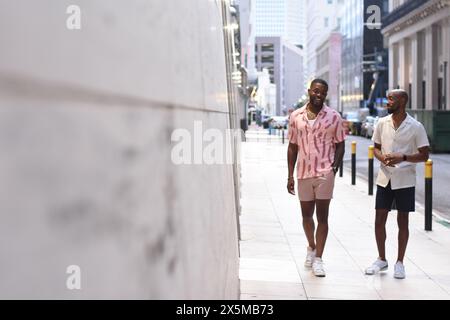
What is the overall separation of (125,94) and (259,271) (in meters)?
5.88

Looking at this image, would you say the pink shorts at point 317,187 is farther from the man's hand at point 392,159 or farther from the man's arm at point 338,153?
the man's hand at point 392,159

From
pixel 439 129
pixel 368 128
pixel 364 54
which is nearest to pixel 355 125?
pixel 368 128

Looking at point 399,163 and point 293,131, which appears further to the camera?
point 293,131

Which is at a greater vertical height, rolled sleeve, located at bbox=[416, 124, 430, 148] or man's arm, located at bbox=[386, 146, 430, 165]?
rolled sleeve, located at bbox=[416, 124, 430, 148]

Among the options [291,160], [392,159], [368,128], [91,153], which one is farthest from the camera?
[368,128]

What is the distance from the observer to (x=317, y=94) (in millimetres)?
6527

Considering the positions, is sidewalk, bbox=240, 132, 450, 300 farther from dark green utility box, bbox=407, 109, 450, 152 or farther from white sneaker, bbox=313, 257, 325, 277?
dark green utility box, bbox=407, 109, 450, 152

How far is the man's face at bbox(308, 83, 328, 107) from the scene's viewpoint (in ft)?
21.4

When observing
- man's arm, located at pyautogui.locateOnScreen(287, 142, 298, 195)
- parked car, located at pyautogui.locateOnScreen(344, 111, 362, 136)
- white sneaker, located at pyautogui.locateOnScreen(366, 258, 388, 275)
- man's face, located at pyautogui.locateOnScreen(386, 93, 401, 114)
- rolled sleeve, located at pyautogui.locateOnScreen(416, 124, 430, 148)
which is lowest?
parked car, located at pyautogui.locateOnScreen(344, 111, 362, 136)

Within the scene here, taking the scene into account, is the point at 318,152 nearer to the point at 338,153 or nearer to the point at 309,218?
the point at 338,153

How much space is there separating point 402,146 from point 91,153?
19.7ft

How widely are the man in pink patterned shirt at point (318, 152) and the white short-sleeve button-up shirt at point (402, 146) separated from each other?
1.49ft

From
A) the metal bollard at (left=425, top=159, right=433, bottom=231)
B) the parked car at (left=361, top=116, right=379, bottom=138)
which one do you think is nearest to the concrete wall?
the metal bollard at (left=425, top=159, right=433, bottom=231)

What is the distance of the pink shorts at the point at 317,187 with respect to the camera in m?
6.50
